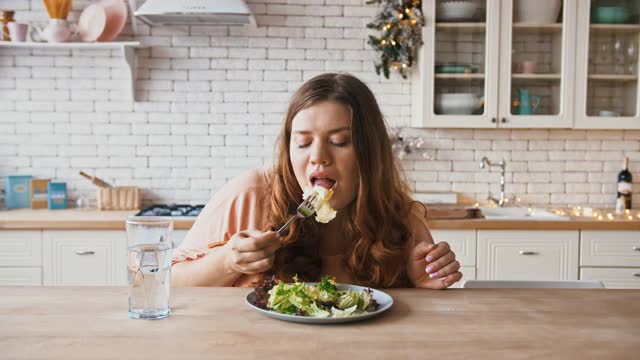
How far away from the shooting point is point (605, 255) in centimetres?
357

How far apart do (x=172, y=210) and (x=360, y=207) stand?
2138 mm

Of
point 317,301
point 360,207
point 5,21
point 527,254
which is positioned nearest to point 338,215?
point 360,207

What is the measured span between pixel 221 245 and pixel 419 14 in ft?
7.83

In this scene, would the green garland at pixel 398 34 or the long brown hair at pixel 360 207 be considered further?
the green garland at pixel 398 34

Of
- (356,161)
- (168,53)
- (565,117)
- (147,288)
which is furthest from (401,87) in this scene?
(147,288)

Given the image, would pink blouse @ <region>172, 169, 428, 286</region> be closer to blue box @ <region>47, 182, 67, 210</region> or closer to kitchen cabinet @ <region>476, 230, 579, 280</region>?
kitchen cabinet @ <region>476, 230, 579, 280</region>

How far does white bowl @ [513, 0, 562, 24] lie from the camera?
12.7 feet

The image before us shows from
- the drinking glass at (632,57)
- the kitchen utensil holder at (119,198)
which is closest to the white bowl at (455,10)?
the drinking glass at (632,57)

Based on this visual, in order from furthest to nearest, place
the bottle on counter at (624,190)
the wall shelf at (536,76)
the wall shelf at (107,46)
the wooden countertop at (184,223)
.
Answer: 1. the bottle on counter at (624,190)
2. the wall shelf at (536,76)
3. the wall shelf at (107,46)
4. the wooden countertop at (184,223)

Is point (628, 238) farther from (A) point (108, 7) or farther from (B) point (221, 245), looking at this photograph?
(A) point (108, 7)

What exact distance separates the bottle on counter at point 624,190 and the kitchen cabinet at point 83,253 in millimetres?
2896

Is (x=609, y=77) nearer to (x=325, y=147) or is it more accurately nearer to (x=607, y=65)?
(x=607, y=65)

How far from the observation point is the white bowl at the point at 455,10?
12.7 ft

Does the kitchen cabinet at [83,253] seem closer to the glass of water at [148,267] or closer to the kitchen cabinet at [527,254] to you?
the kitchen cabinet at [527,254]
